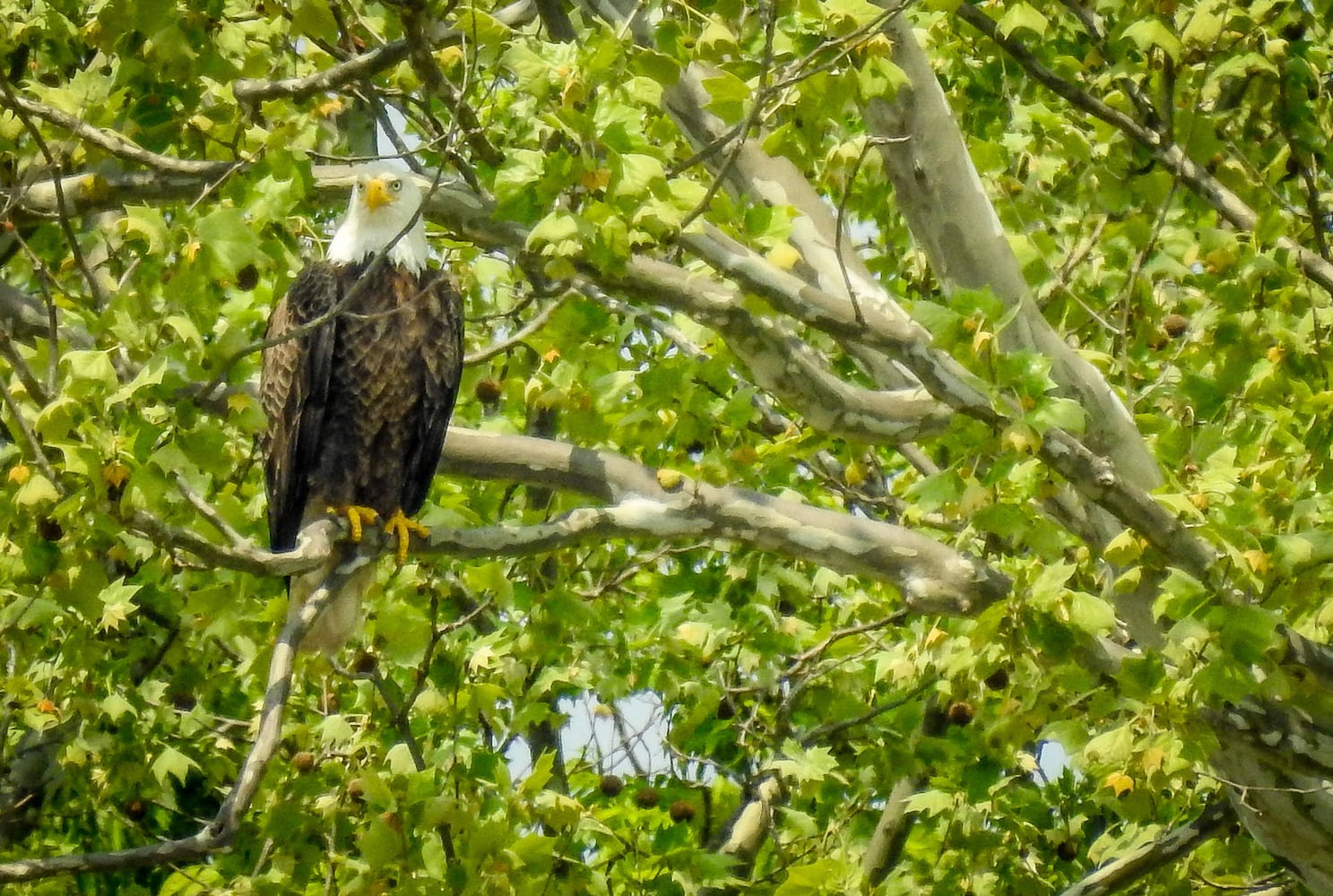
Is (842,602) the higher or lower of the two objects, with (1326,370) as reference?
higher

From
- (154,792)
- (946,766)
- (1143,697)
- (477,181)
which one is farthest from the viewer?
(154,792)

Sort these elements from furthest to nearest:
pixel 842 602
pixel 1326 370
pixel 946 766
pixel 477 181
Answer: pixel 842 602 → pixel 946 766 → pixel 1326 370 → pixel 477 181

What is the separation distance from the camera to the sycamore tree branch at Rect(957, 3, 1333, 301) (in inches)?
168

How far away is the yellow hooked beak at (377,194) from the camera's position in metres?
5.02

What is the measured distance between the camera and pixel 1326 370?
378 cm

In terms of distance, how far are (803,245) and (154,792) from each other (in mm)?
2691

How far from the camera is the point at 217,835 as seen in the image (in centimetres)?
282

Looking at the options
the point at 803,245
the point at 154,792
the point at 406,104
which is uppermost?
the point at 406,104

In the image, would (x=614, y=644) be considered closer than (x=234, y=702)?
Yes

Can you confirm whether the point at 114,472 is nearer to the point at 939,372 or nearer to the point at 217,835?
the point at 217,835

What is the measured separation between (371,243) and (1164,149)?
2.36 metres

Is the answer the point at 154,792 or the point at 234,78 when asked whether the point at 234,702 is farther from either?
the point at 234,78

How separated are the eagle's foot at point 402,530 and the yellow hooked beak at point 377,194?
3.49 feet

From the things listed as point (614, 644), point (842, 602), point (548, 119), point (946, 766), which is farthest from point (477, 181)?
point (842, 602)
